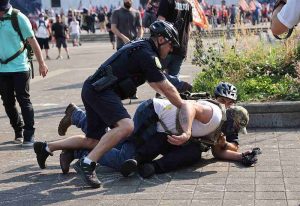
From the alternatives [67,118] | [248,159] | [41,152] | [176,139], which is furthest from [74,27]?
[176,139]

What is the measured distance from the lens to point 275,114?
771 cm

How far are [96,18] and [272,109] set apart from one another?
134ft

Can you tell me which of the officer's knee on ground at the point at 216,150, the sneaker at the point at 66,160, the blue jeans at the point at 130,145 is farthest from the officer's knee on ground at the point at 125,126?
the officer's knee on ground at the point at 216,150

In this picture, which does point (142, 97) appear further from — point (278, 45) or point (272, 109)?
point (272, 109)

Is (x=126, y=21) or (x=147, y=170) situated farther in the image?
(x=126, y=21)

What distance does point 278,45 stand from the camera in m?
10.9

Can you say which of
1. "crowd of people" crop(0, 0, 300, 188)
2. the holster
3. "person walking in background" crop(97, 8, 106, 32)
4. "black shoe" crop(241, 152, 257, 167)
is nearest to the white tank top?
"crowd of people" crop(0, 0, 300, 188)

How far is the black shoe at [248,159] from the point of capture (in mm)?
6012

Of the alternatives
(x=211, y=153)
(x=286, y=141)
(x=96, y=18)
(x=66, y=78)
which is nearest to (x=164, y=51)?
(x=211, y=153)

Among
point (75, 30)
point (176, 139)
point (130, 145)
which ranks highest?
point (176, 139)

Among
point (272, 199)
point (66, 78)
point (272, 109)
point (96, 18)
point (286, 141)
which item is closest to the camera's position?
point (272, 199)

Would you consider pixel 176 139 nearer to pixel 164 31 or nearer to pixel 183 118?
pixel 183 118

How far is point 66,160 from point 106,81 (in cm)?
99

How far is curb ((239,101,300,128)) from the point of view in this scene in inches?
301
